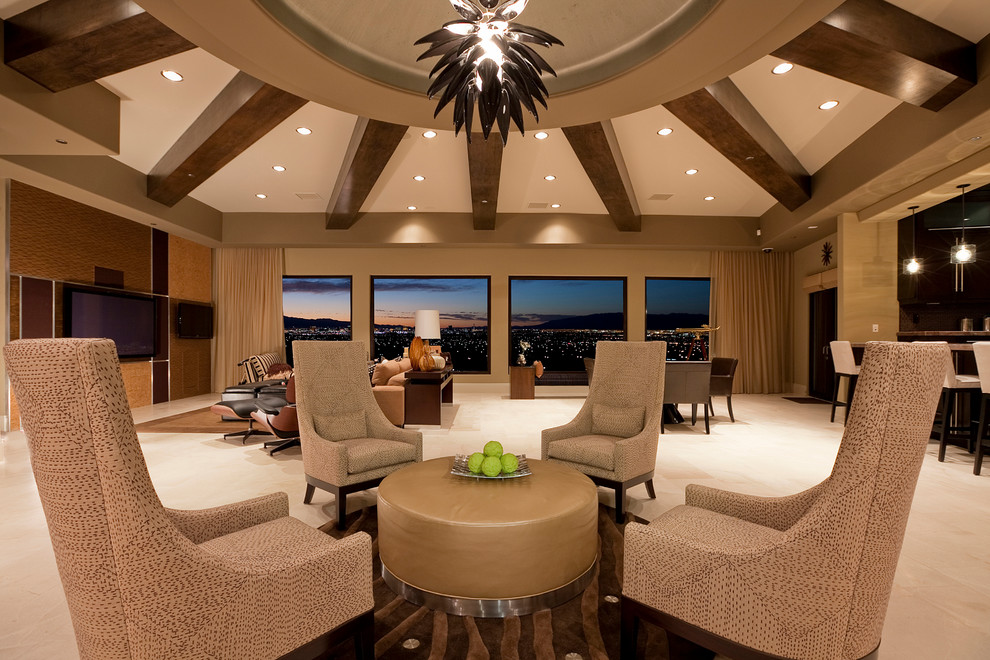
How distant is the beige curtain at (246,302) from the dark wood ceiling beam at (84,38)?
507cm

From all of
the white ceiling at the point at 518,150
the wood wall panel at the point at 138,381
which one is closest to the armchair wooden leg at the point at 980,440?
the white ceiling at the point at 518,150

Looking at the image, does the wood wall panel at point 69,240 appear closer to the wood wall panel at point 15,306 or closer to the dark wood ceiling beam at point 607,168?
the wood wall panel at point 15,306

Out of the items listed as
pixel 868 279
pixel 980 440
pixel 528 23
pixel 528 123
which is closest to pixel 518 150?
pixel 528 123

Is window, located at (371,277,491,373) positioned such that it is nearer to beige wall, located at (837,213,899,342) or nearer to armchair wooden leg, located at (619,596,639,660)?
beige wall, located at (837,213,899,342)

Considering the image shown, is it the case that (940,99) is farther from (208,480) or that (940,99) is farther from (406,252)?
(406,252)

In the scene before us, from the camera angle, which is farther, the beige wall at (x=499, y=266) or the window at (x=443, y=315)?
the window at (x=443, y=315)

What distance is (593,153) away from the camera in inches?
234

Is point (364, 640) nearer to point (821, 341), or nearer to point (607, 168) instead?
point (607, 168)

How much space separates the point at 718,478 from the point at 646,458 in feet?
3.46

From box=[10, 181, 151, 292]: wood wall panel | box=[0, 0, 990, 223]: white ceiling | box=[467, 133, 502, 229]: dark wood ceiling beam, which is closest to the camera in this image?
box=[0, 0, 990, 223]: white ceiling

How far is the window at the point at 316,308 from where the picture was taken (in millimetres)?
9656

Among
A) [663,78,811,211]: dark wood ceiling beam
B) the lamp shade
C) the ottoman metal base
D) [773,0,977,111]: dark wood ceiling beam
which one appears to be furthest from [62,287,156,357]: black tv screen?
[773,0,977,111]: dark wood ceiling beam

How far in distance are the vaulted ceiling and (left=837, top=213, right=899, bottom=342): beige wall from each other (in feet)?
1.53

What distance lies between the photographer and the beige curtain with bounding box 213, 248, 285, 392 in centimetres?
873
